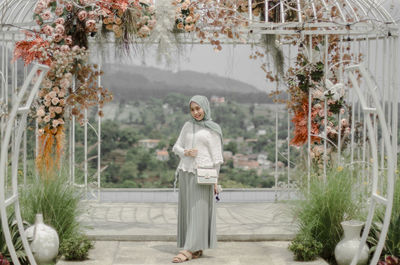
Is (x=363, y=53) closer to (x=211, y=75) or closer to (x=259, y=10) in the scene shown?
(x=259, y=10)

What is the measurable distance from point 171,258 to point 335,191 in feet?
5.46

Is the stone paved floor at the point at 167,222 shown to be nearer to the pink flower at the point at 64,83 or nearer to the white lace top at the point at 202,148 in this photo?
the white lace top at the point at 202,148

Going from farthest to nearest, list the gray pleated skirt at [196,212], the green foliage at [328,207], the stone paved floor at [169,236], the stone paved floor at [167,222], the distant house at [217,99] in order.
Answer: the distant house at [217,99] < the stone paved floor at [167,222] < the stone paved floor at [169,236] < the gray pleated skirt at [196,212] < the green foliage at [328,207]

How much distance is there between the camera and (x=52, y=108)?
625 centimetres

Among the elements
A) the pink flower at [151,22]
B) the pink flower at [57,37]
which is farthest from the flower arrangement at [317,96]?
the pink flower at [57,37]

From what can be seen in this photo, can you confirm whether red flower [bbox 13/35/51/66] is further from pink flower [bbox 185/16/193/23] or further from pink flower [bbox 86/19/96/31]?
pink flower [bbox 185/16/193/23]

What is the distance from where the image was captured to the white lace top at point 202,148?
5.57 m

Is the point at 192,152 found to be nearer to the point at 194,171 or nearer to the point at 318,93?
the point at 194,171

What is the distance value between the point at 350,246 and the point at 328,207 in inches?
15.5

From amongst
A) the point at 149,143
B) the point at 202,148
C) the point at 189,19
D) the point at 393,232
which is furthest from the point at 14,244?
the point at 149,143

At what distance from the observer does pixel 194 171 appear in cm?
560

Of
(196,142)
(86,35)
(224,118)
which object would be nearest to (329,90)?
(196,142)

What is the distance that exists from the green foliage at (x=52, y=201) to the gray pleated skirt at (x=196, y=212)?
992mm

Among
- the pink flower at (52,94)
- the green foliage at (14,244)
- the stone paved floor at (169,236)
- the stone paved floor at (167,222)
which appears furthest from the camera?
the stone paved floor at (167,222)
